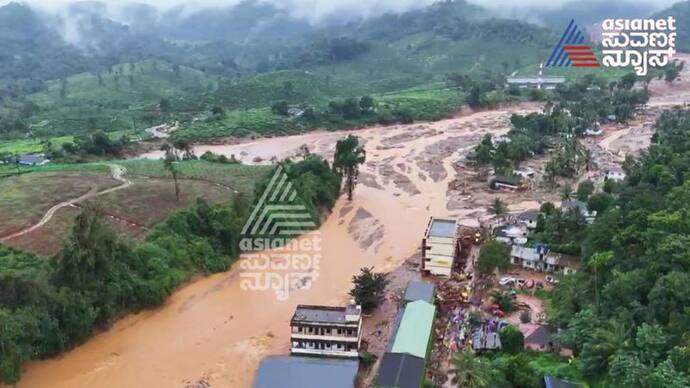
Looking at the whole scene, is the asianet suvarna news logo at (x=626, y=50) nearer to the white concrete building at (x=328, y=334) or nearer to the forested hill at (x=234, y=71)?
the forested hill at (x=234, y=71)

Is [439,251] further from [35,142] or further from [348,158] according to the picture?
[35,142]

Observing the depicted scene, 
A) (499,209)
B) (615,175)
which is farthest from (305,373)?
(615,175)

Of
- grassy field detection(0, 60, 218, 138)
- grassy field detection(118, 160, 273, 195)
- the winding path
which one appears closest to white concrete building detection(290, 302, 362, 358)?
the winding path

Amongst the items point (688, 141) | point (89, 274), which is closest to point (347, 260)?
point (89, 274)

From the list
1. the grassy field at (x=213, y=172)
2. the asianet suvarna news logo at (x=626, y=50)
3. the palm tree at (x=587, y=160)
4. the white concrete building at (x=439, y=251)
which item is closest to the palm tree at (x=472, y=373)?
the white concrete building at (x=439, y=251)

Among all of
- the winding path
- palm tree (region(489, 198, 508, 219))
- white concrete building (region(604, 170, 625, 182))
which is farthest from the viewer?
white concrete building (region(604, 170, 625, 182))

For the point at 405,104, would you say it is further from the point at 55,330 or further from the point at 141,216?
the point at 55,330

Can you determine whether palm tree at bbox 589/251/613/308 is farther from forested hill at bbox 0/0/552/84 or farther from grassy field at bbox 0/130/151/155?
forested hill at bbox 0/0/552/84
